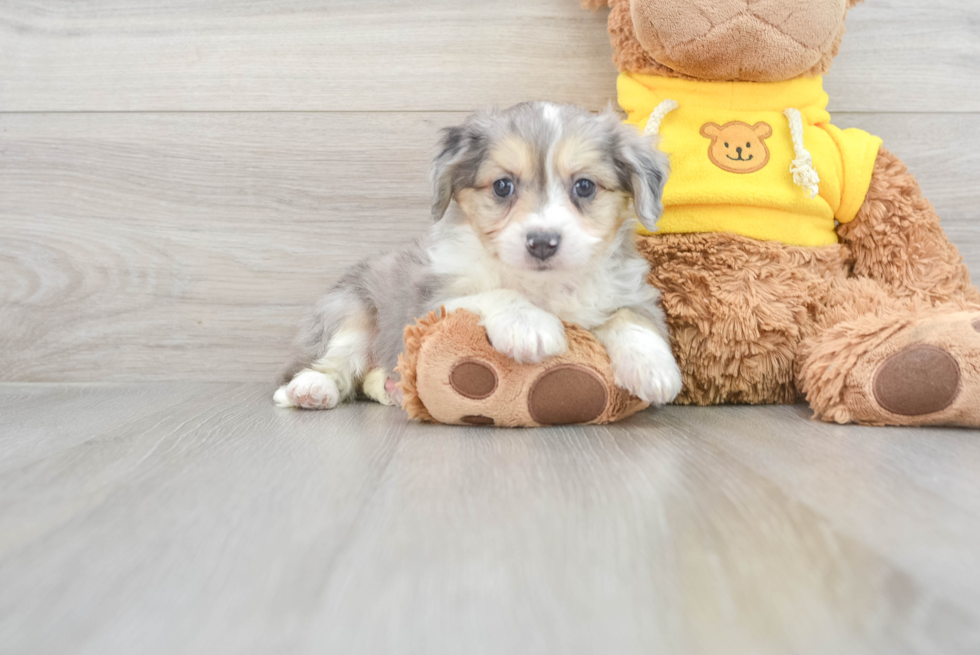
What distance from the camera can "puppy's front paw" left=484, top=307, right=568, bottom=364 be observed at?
1.50m

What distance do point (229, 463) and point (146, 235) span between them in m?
1.43

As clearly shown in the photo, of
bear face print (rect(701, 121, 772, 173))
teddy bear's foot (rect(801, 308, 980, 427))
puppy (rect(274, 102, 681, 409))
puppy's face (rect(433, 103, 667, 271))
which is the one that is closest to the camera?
teddy bear's foot (rect(801, 308, 980, 427))

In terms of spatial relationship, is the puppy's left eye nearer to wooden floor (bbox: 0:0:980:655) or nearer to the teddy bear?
the teddy bear

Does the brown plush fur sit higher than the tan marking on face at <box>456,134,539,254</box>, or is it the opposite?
the tan marking on face at <box>456,134,539,254</box>

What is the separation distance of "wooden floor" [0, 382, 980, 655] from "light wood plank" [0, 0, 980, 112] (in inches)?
51.6

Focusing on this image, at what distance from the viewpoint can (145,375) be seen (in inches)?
98.3

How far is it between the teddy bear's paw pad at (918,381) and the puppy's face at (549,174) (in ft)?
2.02

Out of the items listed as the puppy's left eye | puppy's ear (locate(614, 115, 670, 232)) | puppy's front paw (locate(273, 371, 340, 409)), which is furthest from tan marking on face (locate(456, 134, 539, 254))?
puppy's front paw (locate(273, 371, 340, 409))

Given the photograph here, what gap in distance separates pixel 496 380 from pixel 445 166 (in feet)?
1.92

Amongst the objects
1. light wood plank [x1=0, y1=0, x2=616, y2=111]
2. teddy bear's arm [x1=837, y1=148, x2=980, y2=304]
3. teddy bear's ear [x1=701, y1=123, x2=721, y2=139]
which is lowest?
teddy bear's arm [x1=837, y1=148, x2=980, y2=304]

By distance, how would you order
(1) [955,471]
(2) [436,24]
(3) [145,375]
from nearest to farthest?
(1) [955,471] < (2) [436,24] < (3) [145,375]

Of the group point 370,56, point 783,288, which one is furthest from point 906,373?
point 370,56

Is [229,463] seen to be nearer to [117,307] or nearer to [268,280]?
[268,280]

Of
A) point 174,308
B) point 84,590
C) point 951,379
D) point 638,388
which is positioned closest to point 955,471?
point 951,379
